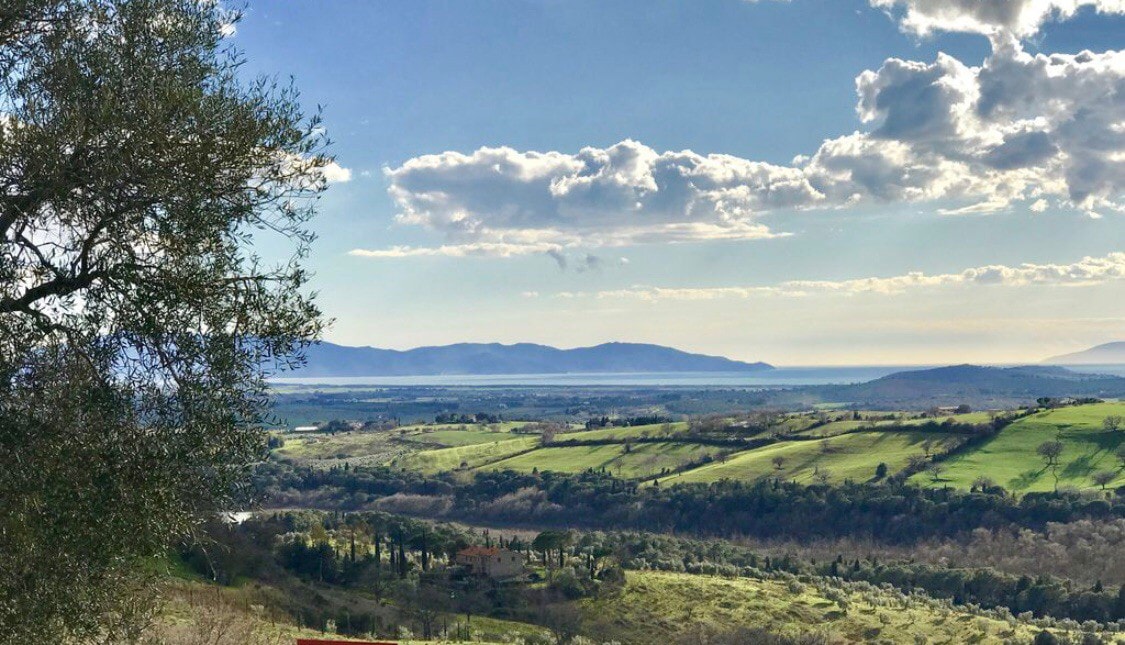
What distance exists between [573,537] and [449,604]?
4617cm

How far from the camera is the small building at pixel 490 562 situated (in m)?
92.2

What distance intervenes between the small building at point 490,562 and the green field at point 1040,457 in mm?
82759

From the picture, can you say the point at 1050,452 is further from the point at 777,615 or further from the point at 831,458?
the point at 777,615

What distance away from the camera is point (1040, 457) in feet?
536

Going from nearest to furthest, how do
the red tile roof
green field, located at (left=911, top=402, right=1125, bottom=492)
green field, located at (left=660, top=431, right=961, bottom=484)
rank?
1. the red tile roof
2. green field, located at (left=911, top=402, right=1125, bottom=492)
3. green field, located at (left=660, top=431, right=961, bottom=484)

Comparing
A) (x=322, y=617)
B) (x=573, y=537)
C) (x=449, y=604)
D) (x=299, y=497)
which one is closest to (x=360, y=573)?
(x=449, y=604)

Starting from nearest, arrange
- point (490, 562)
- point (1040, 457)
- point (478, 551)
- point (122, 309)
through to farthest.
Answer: point (122, 309) < point (490, 562) < point (478, 551) < point (1040, 457)

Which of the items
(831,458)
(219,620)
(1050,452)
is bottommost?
(831,458)

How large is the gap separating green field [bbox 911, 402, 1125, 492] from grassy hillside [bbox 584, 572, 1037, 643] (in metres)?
68.1

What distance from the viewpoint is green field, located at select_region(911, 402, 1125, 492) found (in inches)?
5910

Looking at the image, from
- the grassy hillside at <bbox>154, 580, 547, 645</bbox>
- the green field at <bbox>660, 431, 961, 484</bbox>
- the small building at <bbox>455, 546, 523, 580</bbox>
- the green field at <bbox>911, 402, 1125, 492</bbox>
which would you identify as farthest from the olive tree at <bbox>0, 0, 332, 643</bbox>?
the green field at <bbox>660, 431, 961, 484</bbox>

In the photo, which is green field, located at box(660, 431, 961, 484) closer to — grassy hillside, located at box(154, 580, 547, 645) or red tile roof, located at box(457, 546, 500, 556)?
red tile roof, located at box(457, 546, 500, 556)

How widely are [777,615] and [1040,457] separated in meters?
104

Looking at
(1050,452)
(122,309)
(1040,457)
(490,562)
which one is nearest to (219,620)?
(122,309)
